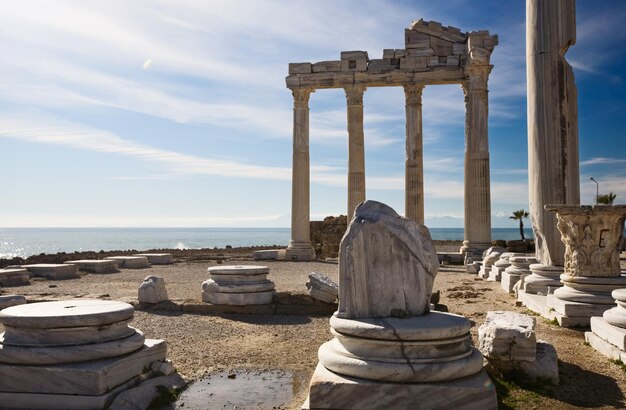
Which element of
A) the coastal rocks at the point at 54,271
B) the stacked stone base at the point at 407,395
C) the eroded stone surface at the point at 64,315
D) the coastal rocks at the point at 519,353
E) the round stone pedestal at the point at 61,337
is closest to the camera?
the stacked stone base at the point at 407,395

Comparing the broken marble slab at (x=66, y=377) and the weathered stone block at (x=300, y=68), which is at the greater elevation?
the weathered stone block at (x=300, y=68)

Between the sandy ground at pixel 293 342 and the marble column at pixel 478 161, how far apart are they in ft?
29.7

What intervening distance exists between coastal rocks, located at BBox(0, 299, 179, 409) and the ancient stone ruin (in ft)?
70.4

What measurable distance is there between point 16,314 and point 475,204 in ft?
72.7

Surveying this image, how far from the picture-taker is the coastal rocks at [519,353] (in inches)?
256

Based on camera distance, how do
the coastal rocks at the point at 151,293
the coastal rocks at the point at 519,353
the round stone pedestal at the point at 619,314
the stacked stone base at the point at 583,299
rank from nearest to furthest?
the coastal rocks at the point at 519,353, the round stone pedestal at the point at 619,314, the stacked stone base at the point at 583,299, the coastal rocks at the point at 151,293

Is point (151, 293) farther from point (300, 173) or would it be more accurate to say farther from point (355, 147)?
point (355, 147)

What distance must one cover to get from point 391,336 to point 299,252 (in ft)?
75.0

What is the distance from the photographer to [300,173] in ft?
93.0

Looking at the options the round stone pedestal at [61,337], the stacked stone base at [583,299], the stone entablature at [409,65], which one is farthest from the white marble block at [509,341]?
the stone entablature at [409,65]

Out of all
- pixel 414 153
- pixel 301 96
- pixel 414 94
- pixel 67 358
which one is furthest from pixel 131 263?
pixel 67 358

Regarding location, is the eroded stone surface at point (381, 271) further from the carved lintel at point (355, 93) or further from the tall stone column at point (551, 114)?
the carved lintel at point (355, 93)

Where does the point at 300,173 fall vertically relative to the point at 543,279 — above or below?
above

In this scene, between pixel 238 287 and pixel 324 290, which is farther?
pixel 238 287
